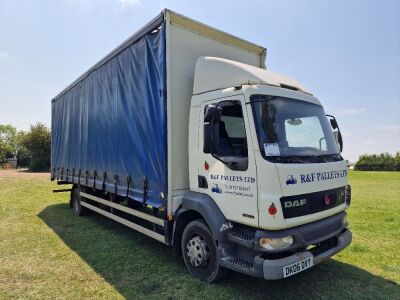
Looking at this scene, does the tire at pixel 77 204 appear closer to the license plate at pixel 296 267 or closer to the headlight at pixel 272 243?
the headlight at pixel 272 243

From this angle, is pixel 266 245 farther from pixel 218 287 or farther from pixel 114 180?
pixel 114 180

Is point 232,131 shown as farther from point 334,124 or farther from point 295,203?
point 334,124

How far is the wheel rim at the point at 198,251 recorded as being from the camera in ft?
14.6

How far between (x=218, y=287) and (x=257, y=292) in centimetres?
53

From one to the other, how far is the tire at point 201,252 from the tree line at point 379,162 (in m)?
45.8

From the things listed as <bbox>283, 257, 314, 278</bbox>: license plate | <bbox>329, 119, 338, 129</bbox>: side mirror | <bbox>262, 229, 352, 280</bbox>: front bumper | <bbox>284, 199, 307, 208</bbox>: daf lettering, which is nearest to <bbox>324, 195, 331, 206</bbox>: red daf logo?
<bbox>284, 199, 307, 208</bbox>: daf lettering

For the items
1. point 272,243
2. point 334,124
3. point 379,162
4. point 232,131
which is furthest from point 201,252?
point 379,162

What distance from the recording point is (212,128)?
4016 millimetres

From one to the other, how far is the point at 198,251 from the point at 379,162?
154 feet

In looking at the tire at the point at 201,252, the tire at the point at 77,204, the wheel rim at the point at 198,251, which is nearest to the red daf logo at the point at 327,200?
the tire at the point at 201,252

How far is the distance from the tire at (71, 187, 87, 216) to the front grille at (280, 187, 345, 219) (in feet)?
23.0

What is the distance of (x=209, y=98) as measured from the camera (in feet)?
15.0

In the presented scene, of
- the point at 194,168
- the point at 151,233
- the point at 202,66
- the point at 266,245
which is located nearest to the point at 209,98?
the point at 202,66

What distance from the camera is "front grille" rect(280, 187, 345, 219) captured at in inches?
148
